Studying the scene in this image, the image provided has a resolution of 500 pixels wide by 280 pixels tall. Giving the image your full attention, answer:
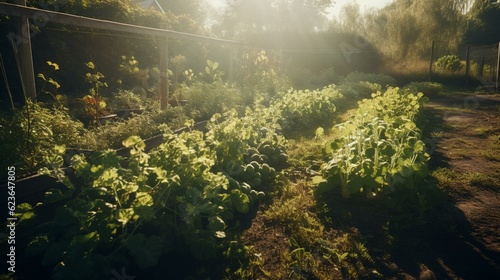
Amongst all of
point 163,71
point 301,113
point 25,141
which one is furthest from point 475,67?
point 25,141

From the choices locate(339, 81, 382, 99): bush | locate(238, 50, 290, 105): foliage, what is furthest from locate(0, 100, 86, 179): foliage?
locate(339, 81, 382, 99): bush

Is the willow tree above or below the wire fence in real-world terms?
above

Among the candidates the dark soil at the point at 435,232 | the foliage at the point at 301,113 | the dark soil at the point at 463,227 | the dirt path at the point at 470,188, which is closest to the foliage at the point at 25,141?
the dark soil at the point at 435,232

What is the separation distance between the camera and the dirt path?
229 cm

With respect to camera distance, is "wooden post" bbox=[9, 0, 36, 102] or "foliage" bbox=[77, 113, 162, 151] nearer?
"wooden post" bbox=[9, 0, 36, 102]

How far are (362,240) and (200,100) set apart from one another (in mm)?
4884

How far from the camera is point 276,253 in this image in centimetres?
248

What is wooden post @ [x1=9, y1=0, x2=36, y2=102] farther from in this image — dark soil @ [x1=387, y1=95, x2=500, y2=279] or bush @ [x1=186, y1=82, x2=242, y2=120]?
dark soil @ [x1=387, y1=95, x2=500, y2=279]

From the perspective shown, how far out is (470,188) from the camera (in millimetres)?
3514

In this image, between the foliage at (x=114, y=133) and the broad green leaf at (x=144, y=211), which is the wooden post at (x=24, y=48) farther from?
the broad green leaf at (x=144, y=211)

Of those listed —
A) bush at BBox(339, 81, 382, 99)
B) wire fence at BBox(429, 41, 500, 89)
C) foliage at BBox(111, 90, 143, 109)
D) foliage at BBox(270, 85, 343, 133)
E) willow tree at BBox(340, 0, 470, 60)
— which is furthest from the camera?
willow tree at BBox(340, 0, 470, 60)

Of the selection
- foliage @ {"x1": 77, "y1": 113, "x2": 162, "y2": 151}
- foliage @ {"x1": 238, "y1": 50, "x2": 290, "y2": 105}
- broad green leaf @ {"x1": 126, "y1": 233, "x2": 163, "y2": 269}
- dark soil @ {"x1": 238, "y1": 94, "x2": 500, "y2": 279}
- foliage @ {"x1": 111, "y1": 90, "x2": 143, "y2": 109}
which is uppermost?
foliage @ {"x1": 238, "y1": 50, "x2": 290, "y2": 105}

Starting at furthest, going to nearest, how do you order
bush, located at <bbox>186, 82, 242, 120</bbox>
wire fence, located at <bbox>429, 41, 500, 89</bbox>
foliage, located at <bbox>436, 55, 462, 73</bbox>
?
foliage, located at <bbox>436, 55, 462, 73</bbox> → wire fence, located at <bbox>429, 41, 500, 89</bbox> → bush, located at <bbox>186, 82, 242, 120</bbox>

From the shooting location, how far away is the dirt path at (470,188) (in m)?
2.29
